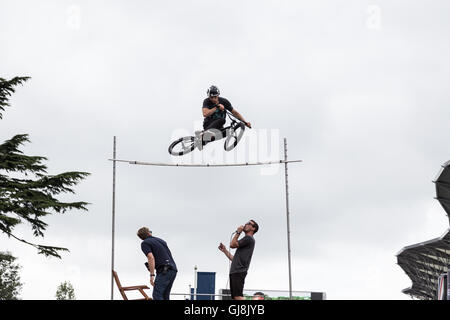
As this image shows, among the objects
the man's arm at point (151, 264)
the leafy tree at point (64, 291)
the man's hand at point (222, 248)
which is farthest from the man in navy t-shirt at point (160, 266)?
the leafy tree at point (64, 291)

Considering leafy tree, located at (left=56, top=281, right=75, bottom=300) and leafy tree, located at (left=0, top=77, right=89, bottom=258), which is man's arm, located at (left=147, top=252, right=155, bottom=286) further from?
leafy tree, located at (left=56, top=281, right=75, bottom=300)

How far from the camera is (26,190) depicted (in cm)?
3453

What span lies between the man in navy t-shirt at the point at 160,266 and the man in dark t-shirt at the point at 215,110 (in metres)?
5.66

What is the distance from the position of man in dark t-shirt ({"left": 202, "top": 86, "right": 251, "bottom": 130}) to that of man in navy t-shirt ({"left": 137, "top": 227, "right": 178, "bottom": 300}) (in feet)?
18.6

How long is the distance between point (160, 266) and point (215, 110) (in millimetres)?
6095

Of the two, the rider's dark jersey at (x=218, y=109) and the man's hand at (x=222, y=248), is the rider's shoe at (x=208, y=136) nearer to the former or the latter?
the rider's dark jersey at (x=218, y=109)

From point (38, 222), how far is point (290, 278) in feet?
43.6

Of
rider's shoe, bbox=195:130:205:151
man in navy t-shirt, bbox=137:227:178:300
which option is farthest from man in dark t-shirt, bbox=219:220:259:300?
rider's shoe, bbox=195:130:205:151

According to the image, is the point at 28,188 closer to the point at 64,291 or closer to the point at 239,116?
the point at 239,116

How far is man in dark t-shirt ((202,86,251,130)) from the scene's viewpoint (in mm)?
20547

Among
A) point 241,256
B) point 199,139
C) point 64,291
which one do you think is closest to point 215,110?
point 199,139

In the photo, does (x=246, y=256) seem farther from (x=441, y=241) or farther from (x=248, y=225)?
(x=441, y=241)

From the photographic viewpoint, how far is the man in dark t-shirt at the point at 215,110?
20547 mm

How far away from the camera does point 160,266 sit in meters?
15.8
